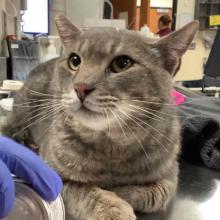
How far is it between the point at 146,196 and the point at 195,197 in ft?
0.48

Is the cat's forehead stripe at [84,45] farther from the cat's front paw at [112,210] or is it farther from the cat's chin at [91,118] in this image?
the cat's front paw at [112,210]

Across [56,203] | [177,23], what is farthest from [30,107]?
[177,23]

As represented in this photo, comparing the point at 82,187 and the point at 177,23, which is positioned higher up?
the point at 177,23

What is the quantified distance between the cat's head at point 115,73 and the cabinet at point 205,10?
4.11m

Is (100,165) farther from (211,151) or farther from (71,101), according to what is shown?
(211,151)

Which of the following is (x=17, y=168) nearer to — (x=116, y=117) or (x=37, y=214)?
(x=37, y=214)

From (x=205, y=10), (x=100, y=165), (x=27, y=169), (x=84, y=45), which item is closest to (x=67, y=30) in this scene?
(x=84, y=45)

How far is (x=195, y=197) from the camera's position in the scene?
93 cm

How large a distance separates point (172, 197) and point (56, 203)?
417 mm

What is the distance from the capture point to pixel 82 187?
2.84 ft

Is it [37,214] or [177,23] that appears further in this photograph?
[177,23]

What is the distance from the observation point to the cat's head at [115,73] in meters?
0.81

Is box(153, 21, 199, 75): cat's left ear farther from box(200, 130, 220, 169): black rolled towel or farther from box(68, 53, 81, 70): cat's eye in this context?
box(200, 130, 220, 169): black rolled towel

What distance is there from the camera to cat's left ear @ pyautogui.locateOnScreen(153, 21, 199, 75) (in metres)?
0.90
